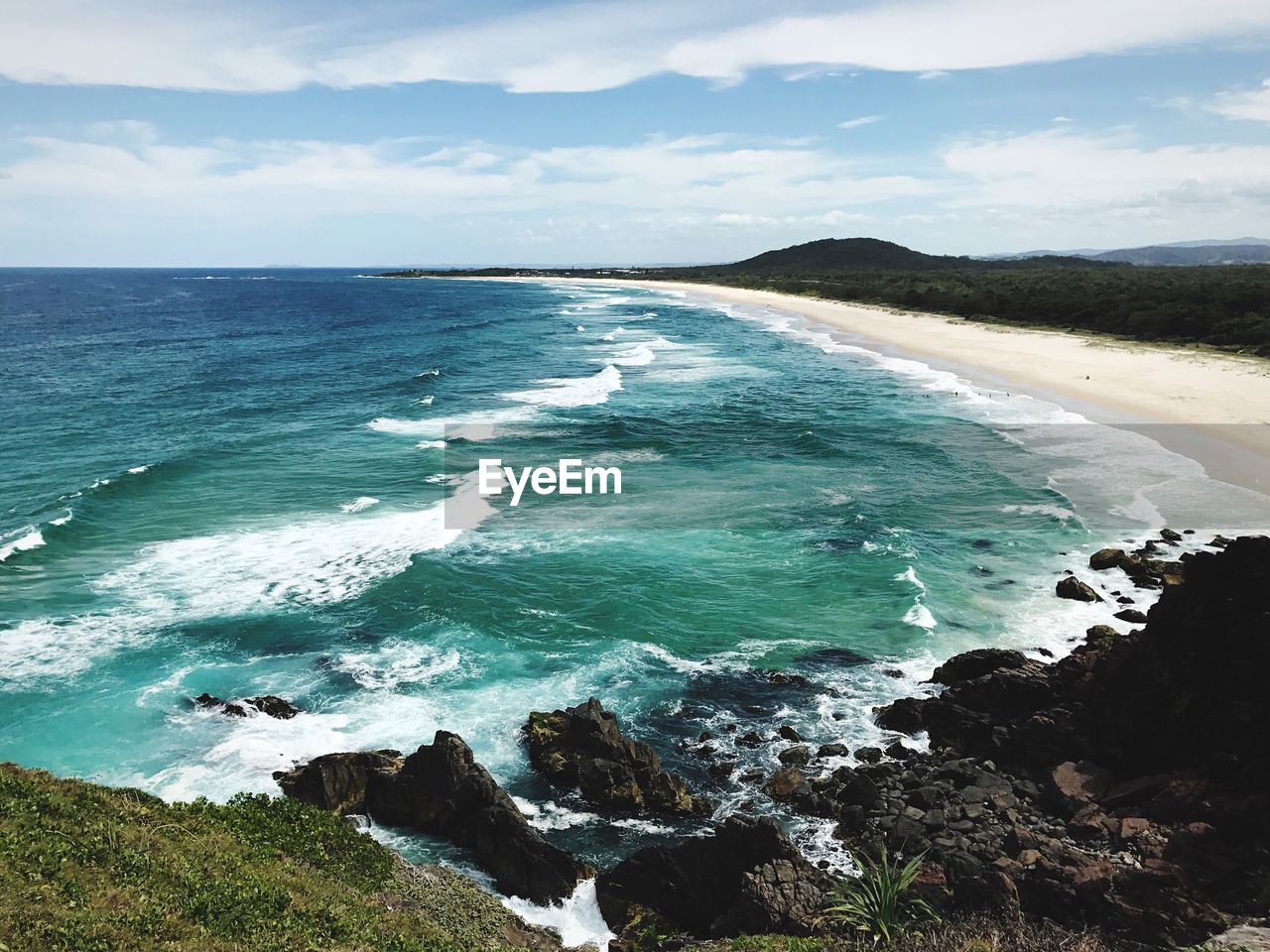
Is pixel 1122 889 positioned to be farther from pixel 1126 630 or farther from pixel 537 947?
pixel 1126 630

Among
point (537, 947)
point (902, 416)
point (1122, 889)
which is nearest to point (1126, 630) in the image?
point (1122, 889)

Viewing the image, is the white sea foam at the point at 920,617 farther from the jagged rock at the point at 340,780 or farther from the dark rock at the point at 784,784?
the jagged rock at the point at 340,780

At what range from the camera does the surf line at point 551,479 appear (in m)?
36.9

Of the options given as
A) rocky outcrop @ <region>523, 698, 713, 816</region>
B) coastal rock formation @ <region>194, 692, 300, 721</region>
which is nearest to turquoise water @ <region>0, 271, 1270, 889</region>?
coastal rock formation @ <region>194, 692, 300, 721</region>

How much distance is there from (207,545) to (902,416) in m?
38.4

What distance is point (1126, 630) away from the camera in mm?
22500

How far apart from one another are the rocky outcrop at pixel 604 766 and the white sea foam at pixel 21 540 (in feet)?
72.0

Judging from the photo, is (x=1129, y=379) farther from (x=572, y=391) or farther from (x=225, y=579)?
(x=225, y=579)

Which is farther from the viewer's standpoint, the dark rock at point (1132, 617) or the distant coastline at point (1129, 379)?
the distant coastline at point (1129, 379)

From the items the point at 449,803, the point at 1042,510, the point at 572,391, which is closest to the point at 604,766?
the point at 449,803

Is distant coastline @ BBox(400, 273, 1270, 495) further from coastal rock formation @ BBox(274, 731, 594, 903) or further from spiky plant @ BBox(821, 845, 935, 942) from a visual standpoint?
coastal rock formation @ BBox(274, 731, 594, 903)

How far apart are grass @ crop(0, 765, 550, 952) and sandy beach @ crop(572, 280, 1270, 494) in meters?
35.5

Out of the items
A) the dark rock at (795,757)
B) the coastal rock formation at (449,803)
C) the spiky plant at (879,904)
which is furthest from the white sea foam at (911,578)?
the coastal rock formation at (449,803)

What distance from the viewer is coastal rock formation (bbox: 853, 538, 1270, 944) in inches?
495
